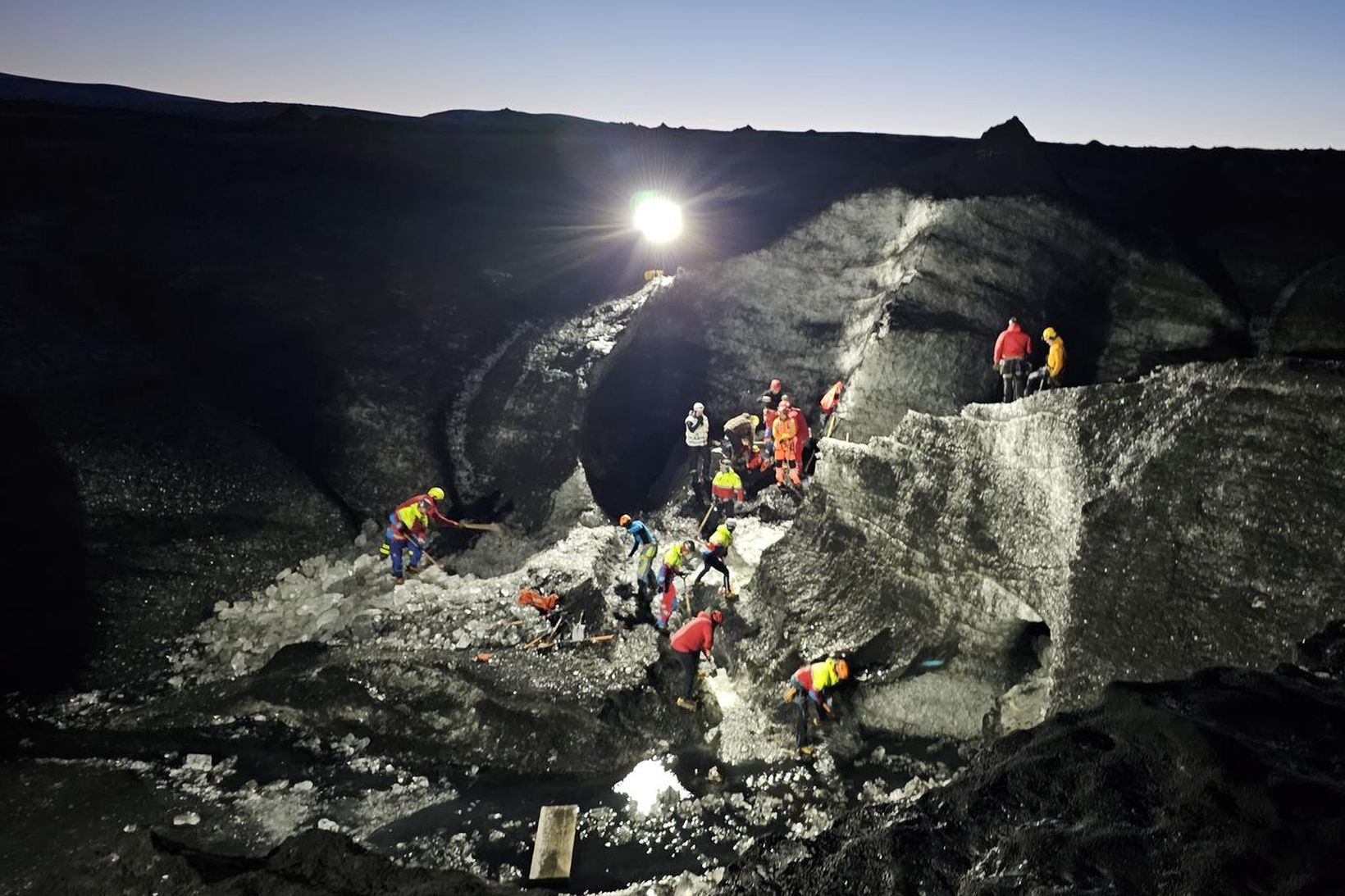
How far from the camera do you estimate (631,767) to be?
982 cm

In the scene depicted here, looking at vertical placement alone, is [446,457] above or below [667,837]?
above

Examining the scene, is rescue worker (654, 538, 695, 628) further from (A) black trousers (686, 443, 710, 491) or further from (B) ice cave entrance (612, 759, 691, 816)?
(A) black trousers (686, 443, 710, 491)

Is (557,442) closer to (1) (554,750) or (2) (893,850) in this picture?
(1) (554,750)

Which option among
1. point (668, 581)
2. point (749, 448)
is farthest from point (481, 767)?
point (749, 448)

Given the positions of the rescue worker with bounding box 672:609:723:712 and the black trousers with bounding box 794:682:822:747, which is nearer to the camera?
the black trousers with bounding box 794:682:822:747

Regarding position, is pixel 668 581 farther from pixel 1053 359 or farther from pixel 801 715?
pixel 1053 359

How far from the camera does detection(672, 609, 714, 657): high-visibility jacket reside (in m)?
10.5

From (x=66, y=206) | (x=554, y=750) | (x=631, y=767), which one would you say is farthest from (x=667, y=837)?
(x=66, y=206)

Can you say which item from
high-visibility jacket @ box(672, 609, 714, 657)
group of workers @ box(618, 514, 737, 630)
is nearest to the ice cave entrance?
high-visibility jacket @ box(672, 609, 714, 657)

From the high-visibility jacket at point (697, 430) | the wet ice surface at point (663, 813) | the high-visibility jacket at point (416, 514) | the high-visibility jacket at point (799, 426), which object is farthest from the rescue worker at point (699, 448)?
the wet ice surface at point (663, 813)

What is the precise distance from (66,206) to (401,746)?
15.6 m

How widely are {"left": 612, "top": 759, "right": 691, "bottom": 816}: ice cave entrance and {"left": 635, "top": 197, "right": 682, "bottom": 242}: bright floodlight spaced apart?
13.6m

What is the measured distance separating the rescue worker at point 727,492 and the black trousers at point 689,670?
4.57m

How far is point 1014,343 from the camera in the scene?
11.0m
